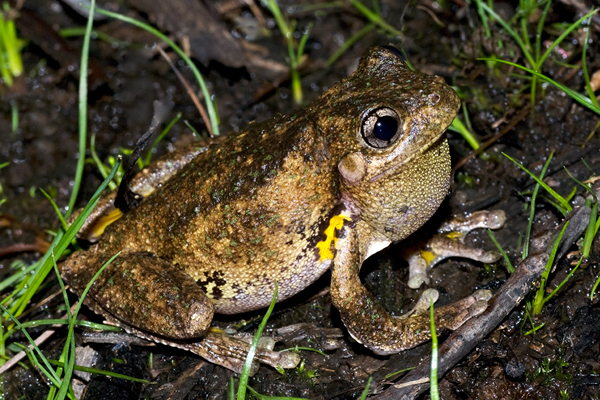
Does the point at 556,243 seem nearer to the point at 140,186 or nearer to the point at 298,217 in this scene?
the point at 298,217

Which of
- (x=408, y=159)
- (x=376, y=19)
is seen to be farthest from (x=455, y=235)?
(x=376, y=19)

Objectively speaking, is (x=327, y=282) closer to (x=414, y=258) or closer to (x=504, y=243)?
(x=414, y=258)

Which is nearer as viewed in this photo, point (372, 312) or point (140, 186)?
point (372, 312)

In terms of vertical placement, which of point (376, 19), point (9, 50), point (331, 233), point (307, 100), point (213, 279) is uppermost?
point (9, 50)

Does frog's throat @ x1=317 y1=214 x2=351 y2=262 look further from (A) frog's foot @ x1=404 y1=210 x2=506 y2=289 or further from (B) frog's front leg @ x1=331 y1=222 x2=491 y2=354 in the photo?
(A) frog's foot @ x1=404 y1=210 x2=506 y2=289

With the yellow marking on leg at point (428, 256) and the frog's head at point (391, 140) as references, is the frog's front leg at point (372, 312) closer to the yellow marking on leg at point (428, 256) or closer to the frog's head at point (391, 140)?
the frog's head at point (391, 140)

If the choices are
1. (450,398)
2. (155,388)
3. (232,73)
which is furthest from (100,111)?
(450,398)
